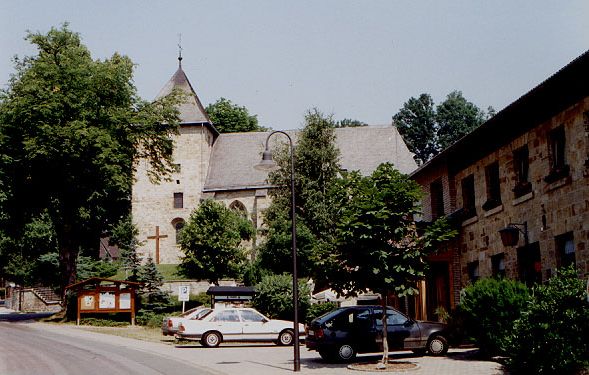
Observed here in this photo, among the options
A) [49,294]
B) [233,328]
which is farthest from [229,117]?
[233,328]

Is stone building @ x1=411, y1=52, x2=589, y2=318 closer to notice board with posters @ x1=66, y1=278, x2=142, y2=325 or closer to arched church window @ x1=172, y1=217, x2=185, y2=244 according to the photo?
notice board with posters @ x1=66, y1=278, x2=142, y2=325

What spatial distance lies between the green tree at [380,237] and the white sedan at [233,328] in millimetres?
8117

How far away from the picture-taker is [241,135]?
64688mm

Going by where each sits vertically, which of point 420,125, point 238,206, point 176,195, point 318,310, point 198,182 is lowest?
point 318,310

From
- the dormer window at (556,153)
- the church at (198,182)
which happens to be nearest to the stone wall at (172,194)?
the church at (198,182)

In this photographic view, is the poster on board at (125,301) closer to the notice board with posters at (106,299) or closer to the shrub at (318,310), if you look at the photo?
the notice board with posters at (106,299)

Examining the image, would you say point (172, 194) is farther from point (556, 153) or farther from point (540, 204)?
point (556, 153)

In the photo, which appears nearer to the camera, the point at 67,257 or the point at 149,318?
the point at 149,318

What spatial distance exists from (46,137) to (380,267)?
23.6 meters

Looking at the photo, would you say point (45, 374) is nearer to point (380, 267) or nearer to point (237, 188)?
point (380, 267)

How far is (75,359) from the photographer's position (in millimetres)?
20344

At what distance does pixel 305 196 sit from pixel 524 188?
86.3 ft

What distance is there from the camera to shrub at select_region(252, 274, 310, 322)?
32.2 metres

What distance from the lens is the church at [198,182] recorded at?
59.2 metres
